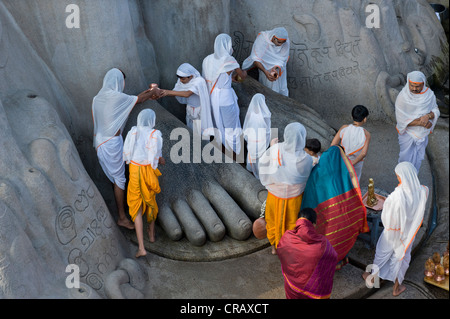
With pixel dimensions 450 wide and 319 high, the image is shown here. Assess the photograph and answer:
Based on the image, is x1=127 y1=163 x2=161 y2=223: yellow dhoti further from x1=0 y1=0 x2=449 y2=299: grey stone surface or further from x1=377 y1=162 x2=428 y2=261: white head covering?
x1=377 y1=162 x2=428 y2=261: white head covering

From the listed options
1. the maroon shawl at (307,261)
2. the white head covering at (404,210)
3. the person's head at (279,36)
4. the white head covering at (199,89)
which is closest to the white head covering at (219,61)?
the white head covering at (199,89)

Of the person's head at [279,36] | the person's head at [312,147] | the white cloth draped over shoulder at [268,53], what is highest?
the person's head at [279,36]

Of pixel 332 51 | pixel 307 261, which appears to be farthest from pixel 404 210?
pixel 332 51

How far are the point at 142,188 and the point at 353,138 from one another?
6.67 ft

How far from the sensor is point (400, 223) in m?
4.78

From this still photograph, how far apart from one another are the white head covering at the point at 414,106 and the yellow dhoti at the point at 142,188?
2.66 metres

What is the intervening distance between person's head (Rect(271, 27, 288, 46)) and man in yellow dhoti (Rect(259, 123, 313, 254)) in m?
2.18

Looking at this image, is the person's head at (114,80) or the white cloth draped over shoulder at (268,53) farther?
the white cloth draped over shoulder at (268,53)

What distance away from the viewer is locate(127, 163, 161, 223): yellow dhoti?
5.24 metres

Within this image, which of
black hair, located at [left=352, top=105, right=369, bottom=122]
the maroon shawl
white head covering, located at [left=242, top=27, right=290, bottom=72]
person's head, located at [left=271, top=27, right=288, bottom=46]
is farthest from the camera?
white head covering, located at [left=242, top=27, right=290, bottom=72]

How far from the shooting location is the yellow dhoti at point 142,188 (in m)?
5.24

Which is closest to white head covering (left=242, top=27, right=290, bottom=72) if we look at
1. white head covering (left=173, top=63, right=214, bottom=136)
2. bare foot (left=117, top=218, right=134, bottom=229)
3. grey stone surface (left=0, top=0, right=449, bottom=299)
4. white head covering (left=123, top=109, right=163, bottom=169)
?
grey stone surface (left=0, top=0, right=449, bottom=299)

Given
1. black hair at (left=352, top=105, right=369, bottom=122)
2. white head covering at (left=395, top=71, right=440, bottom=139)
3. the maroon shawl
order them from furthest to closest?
white head covering at (left=395, top=71, right=440, bottom=139), black hair at (left=352, top=105, right=369, bottom=122), the maroon shawl

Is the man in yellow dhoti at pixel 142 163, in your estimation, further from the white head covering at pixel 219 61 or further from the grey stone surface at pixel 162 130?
the white head covering at pixel 219 61
